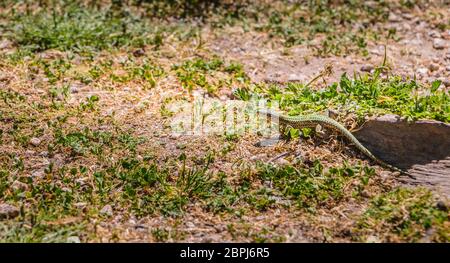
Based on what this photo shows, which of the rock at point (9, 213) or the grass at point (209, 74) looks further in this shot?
the grass at point (209, 74)

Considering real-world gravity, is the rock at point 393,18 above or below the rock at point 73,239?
above

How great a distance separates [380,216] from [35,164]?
112 inches

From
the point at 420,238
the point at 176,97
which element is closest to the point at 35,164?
the point at 176,97

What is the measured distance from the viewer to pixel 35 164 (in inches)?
196

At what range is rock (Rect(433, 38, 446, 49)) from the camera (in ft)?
23.4

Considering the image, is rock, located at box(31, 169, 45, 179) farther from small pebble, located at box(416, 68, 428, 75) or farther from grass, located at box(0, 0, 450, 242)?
small pebble, located at box(416, 68, 428, 75)

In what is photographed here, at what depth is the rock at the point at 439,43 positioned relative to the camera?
712cm

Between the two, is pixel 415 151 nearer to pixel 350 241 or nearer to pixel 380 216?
pixel 380 216

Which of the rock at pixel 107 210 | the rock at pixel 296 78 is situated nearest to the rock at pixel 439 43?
the rock at pixel 296 78

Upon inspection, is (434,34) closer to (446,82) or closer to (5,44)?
(446,82)

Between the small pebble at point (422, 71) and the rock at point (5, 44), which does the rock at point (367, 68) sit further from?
the rock at point (5, 44)

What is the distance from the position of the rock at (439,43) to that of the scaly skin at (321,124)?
2630mm

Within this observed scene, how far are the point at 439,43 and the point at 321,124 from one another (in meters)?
2.79

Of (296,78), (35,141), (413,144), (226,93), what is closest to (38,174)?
(35,141)
